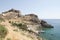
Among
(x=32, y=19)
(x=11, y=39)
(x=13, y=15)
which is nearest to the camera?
(x=11, y=39)

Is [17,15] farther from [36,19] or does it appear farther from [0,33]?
[0,33]

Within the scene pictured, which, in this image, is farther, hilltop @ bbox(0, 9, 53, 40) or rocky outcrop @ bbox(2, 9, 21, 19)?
rocky outcrop @ bbox(2, 9, 21, 19)

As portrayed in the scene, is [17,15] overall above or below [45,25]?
above

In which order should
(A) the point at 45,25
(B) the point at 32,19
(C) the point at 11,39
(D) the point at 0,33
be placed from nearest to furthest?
(C) the point at 11,39 < (D) the point at 0,33 < (B) the point at 32,19 < (A) the point at 45,25

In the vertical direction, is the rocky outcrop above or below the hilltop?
above

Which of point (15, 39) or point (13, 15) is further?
point (13, 15)

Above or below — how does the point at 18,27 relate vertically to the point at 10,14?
below

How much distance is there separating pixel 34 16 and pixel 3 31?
71.1 m

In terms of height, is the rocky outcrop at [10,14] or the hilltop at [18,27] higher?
the rocky outcrop at [10,14]

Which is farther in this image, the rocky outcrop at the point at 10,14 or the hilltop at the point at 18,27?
the rocky outcrop at the point at 10,14

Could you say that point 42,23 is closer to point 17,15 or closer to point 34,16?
point 34,16

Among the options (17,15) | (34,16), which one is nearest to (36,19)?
(34,16)

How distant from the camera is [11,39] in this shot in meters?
16.8

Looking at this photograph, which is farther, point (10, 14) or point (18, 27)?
point (10, 14)
